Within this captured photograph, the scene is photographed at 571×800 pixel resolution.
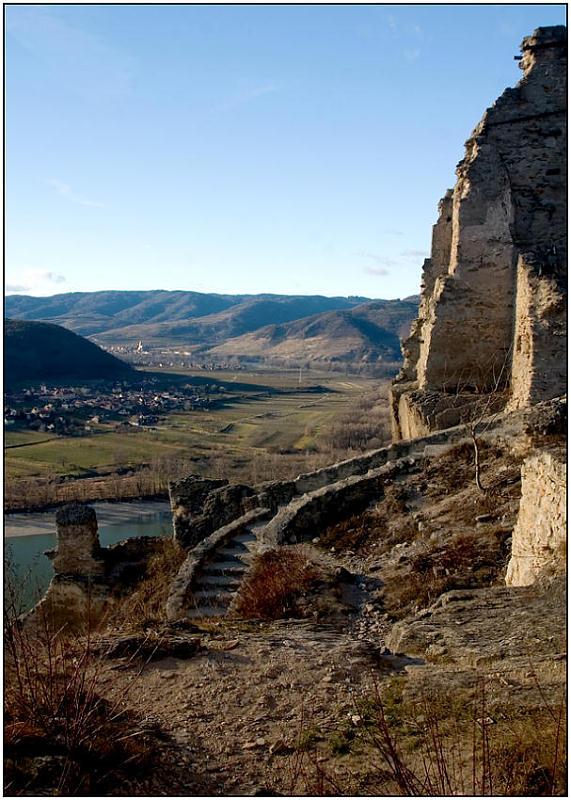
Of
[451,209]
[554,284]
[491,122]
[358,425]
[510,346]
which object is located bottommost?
[358,425]

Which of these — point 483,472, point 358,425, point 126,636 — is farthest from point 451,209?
point 358,425

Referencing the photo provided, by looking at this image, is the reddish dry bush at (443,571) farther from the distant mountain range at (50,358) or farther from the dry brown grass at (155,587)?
the distant mountain range at (50,358)

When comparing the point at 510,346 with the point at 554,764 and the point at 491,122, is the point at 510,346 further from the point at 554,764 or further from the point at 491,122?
the point at 554,764

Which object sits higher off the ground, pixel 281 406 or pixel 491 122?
pixel 491 122

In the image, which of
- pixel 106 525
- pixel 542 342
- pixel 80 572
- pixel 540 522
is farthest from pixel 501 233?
pixel 106 525

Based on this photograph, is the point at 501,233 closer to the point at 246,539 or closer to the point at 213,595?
the point at 246,539

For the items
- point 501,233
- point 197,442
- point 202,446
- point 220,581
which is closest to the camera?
point 220,581

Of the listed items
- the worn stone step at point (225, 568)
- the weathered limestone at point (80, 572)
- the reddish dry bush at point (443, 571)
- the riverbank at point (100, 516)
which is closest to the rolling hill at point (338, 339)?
the riverbank at point (100, 516)
